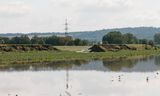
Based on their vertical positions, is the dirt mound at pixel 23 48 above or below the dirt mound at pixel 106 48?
above

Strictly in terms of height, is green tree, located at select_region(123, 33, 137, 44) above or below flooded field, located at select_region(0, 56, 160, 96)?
below

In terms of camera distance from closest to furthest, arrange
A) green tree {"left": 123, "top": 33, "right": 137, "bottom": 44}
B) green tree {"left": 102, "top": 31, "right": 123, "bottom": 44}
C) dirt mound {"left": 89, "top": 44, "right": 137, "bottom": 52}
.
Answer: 1. dirt mound {"left": 89, "top": 44, "right": 137, "bottom": 52}
2. green tree {"left": 102, "top": 31, "right": 123, "bottom": 44}
3. green tree {"left": 123, "top": 33, "right": 137, "bottom": 44}

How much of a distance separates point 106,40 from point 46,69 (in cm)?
7404

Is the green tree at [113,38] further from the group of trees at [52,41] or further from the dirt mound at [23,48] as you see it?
the dirt mound at [23,48]

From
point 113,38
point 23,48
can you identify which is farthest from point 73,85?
point 113,38

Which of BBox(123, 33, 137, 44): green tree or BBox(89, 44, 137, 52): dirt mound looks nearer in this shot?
BBox(89, 44, 137, 52): dirt mound

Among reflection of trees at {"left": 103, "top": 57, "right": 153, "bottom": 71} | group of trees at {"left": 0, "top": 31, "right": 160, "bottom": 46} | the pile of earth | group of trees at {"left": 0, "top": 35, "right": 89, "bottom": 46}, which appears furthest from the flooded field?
group of trees at {"left": 0, "top": 31, "right": 160, "bottom": 46}

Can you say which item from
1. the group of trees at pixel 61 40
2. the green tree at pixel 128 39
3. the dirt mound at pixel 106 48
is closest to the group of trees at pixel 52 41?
A: the group of trees at pixel 61 40

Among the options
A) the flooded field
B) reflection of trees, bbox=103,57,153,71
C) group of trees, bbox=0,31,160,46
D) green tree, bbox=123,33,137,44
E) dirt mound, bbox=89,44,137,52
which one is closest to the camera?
the flooded field

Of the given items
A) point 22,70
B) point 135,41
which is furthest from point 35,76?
point 135,41

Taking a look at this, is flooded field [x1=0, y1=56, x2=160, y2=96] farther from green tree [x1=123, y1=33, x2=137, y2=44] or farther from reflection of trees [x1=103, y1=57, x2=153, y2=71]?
green tree [x1=123, y1=33, x2=137, y2=44]

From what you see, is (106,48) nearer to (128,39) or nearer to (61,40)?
(61,40)

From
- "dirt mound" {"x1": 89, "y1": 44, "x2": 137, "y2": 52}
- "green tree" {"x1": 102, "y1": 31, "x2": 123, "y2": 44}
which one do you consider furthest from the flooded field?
"green tree" {"x1": 102, "y1": 31, "x2": 123, "y2": 44}

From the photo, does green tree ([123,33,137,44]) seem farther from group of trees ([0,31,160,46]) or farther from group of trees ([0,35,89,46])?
group of trees ([0,35,89,46])
